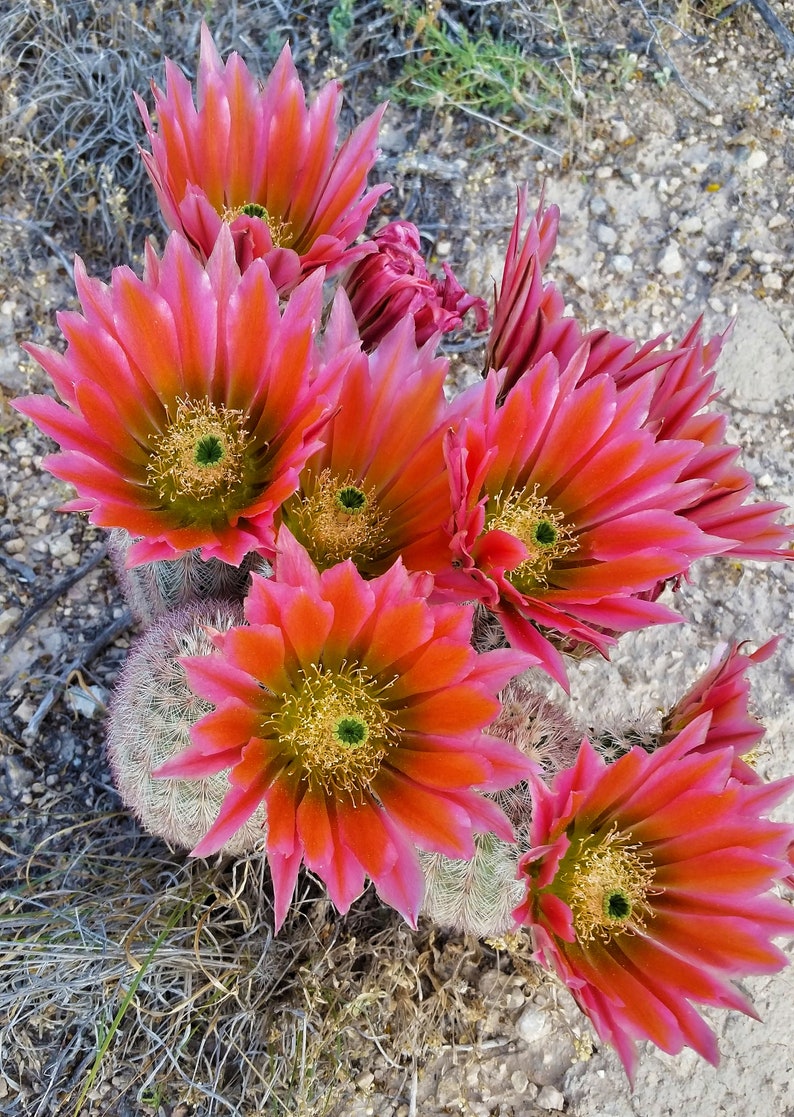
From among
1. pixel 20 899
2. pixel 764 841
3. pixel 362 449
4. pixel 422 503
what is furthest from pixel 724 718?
pixel 20 899

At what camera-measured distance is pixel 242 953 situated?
1.64m

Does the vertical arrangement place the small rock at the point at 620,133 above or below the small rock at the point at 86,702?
above

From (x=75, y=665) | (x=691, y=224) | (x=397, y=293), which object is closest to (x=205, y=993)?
(x=75, y=665)

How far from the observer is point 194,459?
1.27 m

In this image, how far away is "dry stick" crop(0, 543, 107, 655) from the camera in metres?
1.94

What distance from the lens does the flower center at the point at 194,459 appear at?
1.28m

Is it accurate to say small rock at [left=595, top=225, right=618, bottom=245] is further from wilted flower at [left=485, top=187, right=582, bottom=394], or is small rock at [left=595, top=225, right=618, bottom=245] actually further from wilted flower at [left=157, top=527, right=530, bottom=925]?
wilted flower at [left=157, top=527, right=530, bottom=925]

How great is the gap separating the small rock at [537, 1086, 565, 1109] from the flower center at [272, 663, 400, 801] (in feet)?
2.91

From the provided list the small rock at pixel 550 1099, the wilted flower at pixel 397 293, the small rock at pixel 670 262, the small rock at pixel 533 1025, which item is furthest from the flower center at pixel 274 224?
the small rock at pixel 550 1099

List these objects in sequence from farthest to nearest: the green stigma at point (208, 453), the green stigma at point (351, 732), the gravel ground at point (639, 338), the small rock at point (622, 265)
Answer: the small rock at point (622, 265)
the gravel ground at point (639, 338)
the green stigma at point (208, 453)
the green stigma at point (351, 732)

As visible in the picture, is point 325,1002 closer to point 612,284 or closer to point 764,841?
point 764,841

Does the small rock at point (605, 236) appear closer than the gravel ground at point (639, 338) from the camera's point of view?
No

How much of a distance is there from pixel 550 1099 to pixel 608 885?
Result: 2.25 ft

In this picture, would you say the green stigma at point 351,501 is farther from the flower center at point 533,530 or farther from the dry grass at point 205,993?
the dry grass at point 205,993
